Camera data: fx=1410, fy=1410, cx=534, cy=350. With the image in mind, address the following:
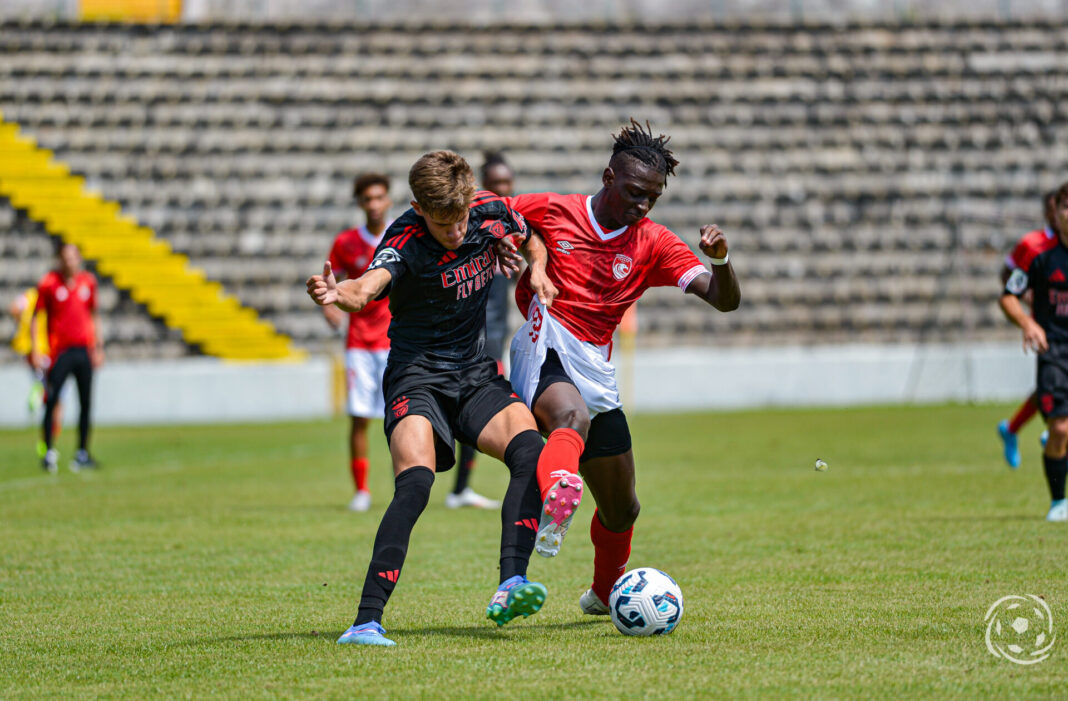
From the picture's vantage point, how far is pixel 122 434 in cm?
1769

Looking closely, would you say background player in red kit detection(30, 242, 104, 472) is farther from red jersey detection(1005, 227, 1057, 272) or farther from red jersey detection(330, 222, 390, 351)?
red jersey detection(1005, 227, 1057, 272)

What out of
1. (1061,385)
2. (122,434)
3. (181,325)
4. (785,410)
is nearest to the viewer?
(1061,385)

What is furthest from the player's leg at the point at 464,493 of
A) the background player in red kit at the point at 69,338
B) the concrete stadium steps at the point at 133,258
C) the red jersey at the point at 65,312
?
the concrete stadium steps at the point at 133,258

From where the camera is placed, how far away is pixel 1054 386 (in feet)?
26.6

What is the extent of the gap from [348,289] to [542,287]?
833mm

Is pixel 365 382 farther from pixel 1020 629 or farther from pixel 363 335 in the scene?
pixel 1020 629

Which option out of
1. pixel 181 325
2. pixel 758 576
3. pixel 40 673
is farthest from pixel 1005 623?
pixel 181 325

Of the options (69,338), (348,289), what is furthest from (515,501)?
(69,338)

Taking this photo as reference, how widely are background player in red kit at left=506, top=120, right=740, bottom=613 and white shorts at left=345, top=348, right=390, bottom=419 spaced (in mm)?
4003

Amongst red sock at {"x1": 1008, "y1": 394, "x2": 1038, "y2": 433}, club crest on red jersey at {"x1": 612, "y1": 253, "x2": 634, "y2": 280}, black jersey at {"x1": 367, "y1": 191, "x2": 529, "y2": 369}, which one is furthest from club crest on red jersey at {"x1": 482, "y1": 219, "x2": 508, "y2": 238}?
red sock at {"x1": 1008, "y1": 394, "x2": 1038, "y2": 433}

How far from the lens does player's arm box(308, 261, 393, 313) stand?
4695 millimetres

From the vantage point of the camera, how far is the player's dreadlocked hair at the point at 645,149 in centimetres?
554

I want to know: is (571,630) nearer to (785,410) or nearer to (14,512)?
(14,512)

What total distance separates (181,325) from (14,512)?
11.7 metres
